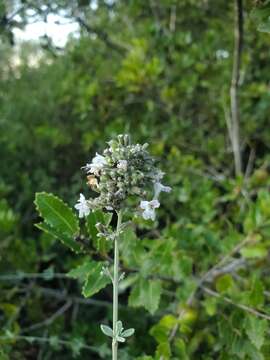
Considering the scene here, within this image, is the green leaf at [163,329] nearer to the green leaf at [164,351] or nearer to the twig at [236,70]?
the green leaf at [164,351]

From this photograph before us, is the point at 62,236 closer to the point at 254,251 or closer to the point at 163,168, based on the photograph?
the point at 254,251

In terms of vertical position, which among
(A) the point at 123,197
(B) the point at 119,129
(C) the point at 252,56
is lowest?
(A) the point at 123,197

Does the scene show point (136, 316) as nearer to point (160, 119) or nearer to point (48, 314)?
point (48, 314)

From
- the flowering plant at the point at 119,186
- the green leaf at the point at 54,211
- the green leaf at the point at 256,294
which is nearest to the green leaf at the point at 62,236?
the green leaf at the point at 54,211

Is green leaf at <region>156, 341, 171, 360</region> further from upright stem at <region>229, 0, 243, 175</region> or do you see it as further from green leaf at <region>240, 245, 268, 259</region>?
upright stem at <region>229, 0, 243, 175</region>

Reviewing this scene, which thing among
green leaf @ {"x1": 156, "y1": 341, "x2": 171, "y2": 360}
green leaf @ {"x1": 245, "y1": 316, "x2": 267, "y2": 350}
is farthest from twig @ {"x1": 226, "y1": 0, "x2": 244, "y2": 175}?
green leaf @ {"x1": 156, "y1": 341, "x2": 171, "y2": 360}

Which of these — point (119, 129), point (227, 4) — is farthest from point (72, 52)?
point (227, 4)
